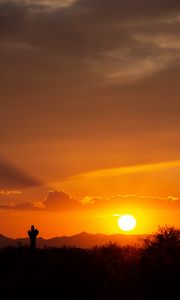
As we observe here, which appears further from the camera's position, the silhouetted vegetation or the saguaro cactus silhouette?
the saguaro cactus silhouette

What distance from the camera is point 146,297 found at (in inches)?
1266

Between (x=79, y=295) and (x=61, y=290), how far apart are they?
1.13m

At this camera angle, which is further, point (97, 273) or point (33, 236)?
point (33, 236)

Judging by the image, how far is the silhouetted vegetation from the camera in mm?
32938

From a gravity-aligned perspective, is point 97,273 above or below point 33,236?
below

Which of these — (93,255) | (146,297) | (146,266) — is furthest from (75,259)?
(146,297)

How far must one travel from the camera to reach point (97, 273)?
36781 mm

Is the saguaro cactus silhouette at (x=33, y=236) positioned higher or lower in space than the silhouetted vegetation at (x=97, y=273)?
higher

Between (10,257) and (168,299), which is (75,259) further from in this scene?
(168,299)

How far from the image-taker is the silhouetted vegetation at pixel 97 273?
32938 millimetres

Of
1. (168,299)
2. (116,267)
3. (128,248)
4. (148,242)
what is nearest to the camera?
(168,299)

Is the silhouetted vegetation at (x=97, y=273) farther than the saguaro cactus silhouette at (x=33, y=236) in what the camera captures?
No

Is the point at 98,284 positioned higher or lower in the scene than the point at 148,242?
lower

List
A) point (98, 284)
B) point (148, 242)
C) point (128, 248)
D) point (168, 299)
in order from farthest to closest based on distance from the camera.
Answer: point (128, 248), point (148, 242), point (98, 284), point (168, 299)
